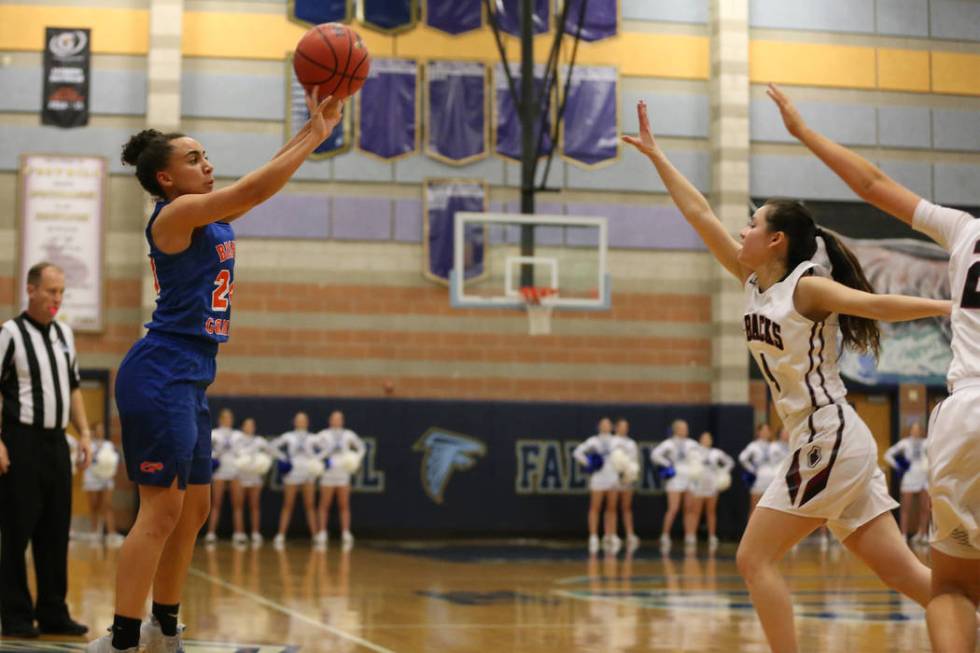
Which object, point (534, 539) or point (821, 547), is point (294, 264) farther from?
point (821, 547)

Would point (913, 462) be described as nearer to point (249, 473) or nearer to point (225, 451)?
point (249, 473)

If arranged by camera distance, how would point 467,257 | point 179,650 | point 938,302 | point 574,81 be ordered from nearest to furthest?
point 938,302
point 179,650
point 467,257
point 574,81

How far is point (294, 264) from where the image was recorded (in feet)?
66.0

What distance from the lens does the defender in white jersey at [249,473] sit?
726 inches

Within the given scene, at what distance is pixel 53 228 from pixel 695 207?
1608cm

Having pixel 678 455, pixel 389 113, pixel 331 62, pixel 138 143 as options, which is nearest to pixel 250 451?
pixel 389 113

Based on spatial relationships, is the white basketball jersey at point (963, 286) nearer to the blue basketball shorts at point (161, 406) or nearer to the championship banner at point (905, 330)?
the blue basketball shorts at point (161, 406)

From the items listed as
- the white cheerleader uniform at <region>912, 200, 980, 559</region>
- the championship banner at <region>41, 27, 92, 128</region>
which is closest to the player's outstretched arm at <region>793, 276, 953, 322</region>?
the white cheerleader uniform at <region>912, 200, 980, 559</region>

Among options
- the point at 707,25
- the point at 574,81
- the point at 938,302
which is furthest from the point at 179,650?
the point at 707,25

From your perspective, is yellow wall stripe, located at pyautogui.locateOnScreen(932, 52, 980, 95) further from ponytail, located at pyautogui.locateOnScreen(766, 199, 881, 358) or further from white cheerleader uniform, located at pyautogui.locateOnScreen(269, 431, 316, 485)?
ponytail, located at pyautogui.locateOnScreen(766, 199, 881, 358)

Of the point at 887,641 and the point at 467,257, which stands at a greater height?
the point at 467,257

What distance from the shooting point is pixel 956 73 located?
22.0 m

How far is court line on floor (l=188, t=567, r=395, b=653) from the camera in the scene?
7250 millimetres

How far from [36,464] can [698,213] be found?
13.8ft
